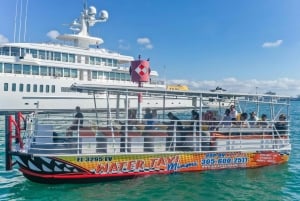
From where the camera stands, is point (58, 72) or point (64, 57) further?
point (64, 57)

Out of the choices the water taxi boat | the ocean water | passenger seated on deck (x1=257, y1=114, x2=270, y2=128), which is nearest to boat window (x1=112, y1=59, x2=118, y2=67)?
the water taxi boat

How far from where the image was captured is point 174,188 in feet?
35.9

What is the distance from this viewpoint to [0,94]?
36.4 metres

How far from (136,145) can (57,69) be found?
31926mm

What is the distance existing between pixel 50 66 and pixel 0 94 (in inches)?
265

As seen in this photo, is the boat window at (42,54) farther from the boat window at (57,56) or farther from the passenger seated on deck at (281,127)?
the passenger seated on deck at (281,127)

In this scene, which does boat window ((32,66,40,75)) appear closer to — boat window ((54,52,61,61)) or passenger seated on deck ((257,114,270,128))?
boat window ((54,52,61,61))

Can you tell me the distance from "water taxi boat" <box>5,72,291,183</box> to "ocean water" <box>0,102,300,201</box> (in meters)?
0.36

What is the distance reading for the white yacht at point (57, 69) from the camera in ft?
123

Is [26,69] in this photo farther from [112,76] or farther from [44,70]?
[112,76]

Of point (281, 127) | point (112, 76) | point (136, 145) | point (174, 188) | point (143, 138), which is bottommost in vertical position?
point (174, 188)

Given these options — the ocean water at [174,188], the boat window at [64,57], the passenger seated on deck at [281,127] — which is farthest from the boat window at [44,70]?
the passenger seated on deck at [281,127]

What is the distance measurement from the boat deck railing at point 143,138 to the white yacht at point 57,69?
952 inches

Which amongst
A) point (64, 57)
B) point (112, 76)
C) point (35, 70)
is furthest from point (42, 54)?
point (112, 76)
